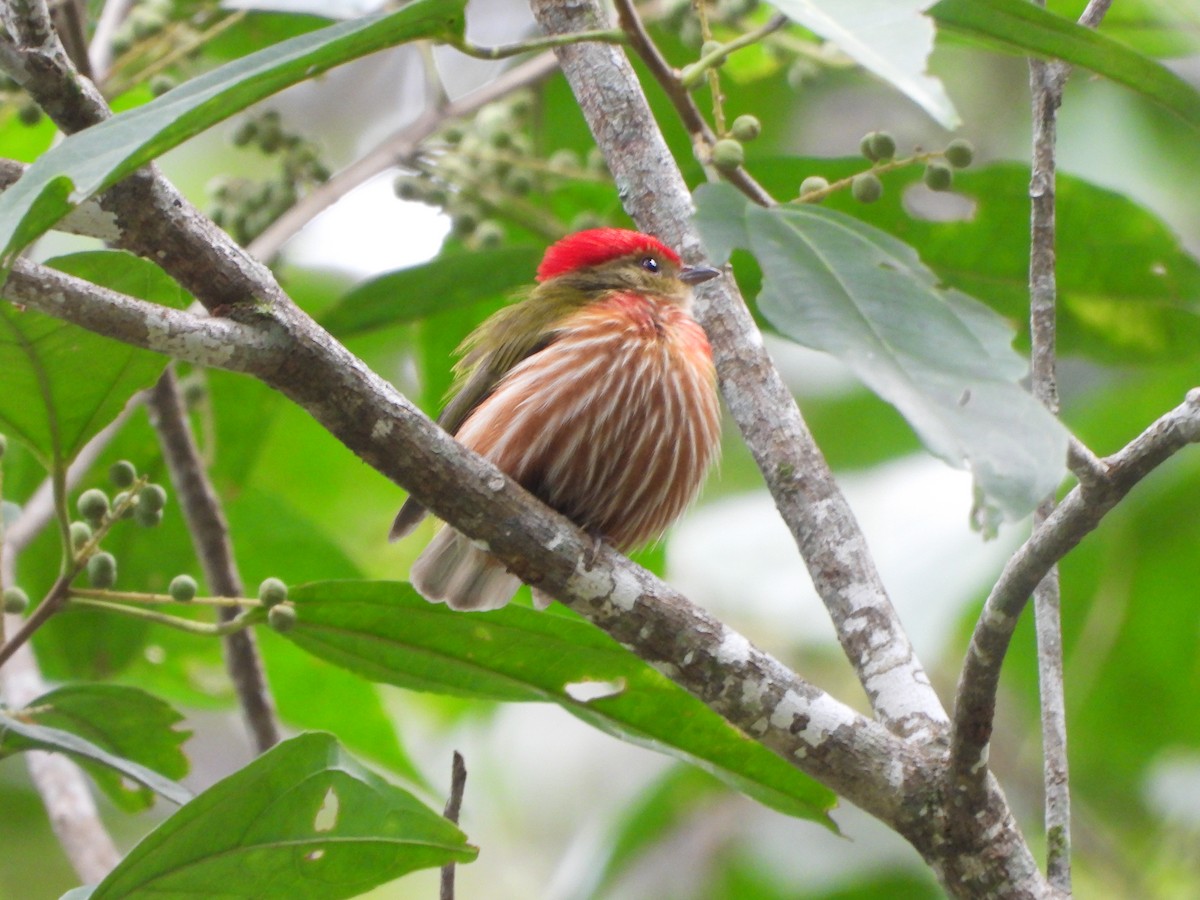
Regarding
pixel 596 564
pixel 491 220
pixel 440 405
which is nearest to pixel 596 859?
pixel 440 405

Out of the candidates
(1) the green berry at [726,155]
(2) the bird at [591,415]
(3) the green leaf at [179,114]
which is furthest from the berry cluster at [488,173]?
(3) the green leaf at [179,114]

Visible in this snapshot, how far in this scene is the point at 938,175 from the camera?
302 centimetres

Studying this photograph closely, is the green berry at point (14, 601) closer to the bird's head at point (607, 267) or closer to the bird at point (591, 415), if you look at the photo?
the bird at point (591, 415)

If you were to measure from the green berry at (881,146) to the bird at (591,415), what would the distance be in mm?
516

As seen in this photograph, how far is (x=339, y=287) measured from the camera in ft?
18.4

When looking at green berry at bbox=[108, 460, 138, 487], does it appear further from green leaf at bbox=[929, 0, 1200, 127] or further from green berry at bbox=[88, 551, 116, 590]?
green leaf at bbox=[929, 0, 1200, 127]

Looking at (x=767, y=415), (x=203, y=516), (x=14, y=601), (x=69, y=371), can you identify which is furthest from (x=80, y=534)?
(x=767, y=415)

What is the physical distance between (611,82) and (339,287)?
2580 mm

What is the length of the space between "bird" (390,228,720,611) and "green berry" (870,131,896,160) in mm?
516

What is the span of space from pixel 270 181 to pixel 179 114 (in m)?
2.54

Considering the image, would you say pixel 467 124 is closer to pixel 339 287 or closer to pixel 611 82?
pixel 339 287

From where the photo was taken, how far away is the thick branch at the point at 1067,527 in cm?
208

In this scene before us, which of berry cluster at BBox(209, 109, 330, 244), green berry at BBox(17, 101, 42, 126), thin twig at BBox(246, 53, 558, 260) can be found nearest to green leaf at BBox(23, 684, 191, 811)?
thin twig at BBox(246, 53, 558, 260)

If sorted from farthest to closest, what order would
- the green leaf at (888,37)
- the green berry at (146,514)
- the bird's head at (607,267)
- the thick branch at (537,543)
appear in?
the bird's head at (607,267) → the green berry at (146,514) → the thick branch at (537,543) → the green leaf at (888,37)
